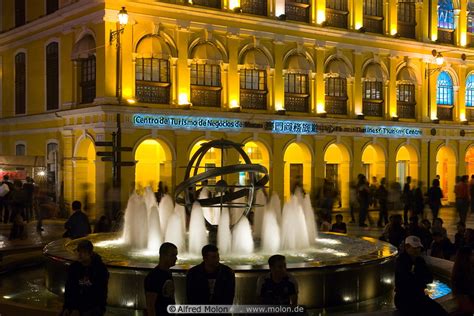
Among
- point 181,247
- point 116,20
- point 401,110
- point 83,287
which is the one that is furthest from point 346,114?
point 83,287

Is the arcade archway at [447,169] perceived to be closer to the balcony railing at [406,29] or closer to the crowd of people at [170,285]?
the balcony railing at [406,29]

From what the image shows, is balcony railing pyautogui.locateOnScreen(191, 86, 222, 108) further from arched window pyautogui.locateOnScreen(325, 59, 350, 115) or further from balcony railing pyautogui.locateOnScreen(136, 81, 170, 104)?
arched window pyautogui.locateOnScreen(325, 59, 350, 115)

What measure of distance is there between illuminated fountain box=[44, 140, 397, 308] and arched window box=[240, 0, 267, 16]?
15437 mm

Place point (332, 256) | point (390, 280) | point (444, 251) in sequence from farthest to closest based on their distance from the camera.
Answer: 1. point (444, 251)
2. point (332, 256)
3. point (390, 280)

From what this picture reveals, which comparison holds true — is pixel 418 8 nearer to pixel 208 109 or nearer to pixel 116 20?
pixel 208 109

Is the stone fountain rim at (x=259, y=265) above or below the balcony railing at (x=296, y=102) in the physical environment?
below

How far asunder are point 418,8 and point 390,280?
93.3 feet

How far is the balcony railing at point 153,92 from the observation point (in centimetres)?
2741

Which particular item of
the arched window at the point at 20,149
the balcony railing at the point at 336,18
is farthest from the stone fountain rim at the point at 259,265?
the balcony railing at the point at 336,18

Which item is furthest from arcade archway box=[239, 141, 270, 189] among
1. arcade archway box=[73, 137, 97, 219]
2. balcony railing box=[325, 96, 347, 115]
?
arcade archway box=[73, 137, 97, 219]

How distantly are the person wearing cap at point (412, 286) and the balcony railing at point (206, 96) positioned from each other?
2178 cm

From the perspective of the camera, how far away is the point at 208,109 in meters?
29.1

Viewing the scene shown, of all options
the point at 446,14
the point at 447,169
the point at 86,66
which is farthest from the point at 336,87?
the point at 86,66

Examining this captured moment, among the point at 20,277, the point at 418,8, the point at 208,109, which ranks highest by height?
the point at 418,8
